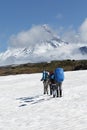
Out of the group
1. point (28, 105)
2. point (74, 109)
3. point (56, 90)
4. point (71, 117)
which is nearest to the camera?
point (71, 117)

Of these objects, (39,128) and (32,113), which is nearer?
(39,128)

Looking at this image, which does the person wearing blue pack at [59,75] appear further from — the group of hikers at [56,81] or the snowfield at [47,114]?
the snowfield at [47,114]

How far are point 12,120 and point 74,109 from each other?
3.41 metres

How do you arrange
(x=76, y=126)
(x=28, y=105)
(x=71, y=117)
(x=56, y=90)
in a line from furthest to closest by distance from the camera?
(x=56, y=90) < (x=28, y=105) < (x=71, y=117) < (x=76, y=126)

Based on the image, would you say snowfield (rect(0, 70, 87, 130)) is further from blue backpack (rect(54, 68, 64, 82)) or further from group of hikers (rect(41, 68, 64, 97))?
blue backpack (rect(54, 68, 64, 82))

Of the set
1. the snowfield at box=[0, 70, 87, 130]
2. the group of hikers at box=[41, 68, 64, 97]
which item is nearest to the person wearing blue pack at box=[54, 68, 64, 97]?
the group of hikers at box=[41, 68, 64, 97]

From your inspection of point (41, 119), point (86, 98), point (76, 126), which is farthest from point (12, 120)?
point (86, 98)

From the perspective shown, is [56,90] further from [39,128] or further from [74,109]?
[39,128]

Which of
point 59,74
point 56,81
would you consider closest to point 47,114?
point 59,74

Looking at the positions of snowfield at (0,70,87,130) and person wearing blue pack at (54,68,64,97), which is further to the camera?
person wearing blue pack at (54,68,64,97)

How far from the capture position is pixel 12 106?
23.6 meters

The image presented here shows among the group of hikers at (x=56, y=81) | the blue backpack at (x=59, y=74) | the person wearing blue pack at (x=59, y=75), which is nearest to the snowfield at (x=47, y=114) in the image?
the group of hikers at (x=56, y=81)

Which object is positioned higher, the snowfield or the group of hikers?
the group of hikers

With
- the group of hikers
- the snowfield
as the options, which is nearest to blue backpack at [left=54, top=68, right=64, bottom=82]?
the group of hikers
